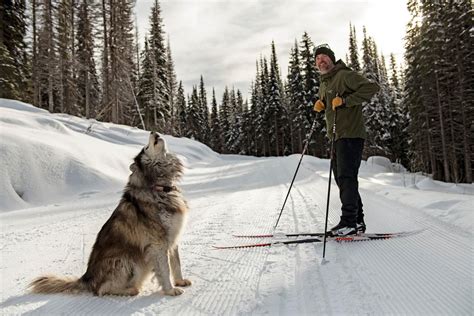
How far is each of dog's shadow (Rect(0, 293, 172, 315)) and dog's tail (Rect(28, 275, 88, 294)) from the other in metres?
0.04

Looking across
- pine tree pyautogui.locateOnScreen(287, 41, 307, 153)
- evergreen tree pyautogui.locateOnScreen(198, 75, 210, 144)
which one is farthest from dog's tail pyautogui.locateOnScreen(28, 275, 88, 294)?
evergreen tree pyautogui.locateOnScreen(198, 75, 210, 144)

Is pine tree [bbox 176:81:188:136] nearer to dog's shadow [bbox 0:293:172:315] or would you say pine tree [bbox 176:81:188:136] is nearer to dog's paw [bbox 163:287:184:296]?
dog's shadow [bbox 0:293:172:315]

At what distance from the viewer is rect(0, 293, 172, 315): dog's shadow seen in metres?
2.77

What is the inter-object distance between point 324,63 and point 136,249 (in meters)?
3.65

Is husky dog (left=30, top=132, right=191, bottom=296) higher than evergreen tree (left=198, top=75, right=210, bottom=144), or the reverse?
evergreen tree (left=198, top=75, right=210, bottom=144)

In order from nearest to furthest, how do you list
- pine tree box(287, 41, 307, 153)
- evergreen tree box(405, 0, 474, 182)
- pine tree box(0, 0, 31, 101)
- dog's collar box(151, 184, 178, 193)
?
dog's collar box(151, 184, 178, 193) → pine tree box(0, 0, 31, 101) → evergreen tree box(405, 0, 474, 182) → pine tree box(287, 41, 307, 153)

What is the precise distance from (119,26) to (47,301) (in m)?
30.3

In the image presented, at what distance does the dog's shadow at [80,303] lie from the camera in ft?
9.10

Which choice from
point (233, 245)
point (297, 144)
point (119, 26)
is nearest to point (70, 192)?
point (233, 245)

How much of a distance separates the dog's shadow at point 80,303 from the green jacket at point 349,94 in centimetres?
325

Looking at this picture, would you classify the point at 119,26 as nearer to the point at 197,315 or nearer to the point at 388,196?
the point at 388,196

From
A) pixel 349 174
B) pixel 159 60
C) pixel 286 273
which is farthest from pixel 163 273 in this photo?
pixel 159 60

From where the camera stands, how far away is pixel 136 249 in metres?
3.12

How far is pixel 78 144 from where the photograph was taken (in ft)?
41.4
